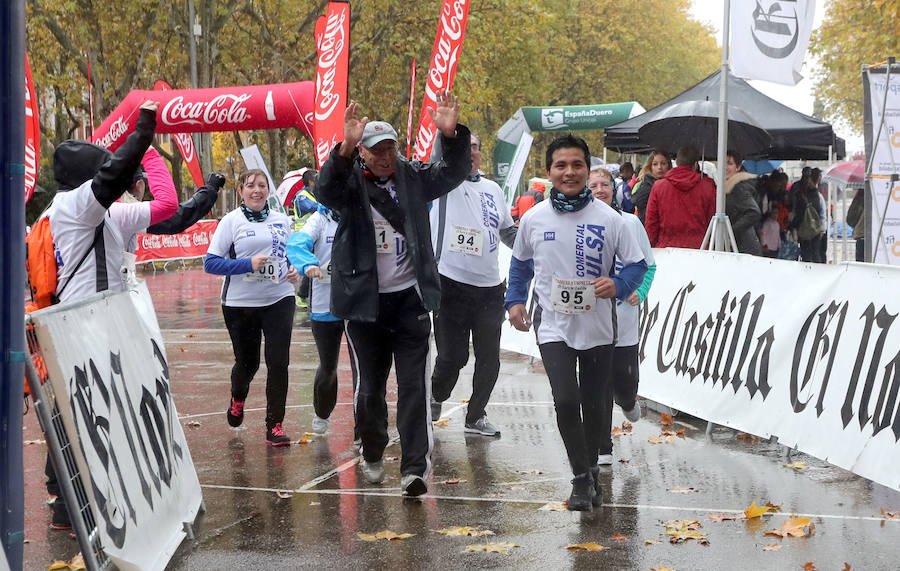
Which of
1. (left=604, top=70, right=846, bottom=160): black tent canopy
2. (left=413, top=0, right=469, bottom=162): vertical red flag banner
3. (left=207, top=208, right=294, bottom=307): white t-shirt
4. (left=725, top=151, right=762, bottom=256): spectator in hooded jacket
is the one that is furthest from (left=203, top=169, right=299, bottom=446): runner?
(left=604, top=70, right=846, bottom=160): black tent canopy

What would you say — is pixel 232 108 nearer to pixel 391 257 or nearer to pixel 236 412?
pixel 236 412

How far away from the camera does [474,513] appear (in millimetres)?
6129

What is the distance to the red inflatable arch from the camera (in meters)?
17.8

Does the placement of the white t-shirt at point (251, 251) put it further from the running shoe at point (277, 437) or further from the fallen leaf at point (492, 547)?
the fallen leaf at point (492, 547)

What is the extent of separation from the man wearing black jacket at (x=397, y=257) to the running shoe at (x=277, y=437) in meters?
1.69

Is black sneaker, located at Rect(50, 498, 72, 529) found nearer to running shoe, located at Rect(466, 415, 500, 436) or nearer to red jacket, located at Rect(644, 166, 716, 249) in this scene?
running shoe, located at Rect(466, 415, 500, 436)

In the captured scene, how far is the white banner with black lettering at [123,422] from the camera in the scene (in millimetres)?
4223

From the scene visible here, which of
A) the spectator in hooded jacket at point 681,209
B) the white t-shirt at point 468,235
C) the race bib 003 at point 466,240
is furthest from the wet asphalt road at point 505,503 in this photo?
the spectator in hooded jacket at point 681,209

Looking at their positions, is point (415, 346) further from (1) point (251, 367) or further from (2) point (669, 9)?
(2) point (669, 9)

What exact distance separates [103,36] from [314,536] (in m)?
30.2

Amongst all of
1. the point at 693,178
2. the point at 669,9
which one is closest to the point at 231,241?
the point at 693,178

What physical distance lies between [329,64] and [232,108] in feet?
14.4

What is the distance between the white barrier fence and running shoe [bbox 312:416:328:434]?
8.40 feet

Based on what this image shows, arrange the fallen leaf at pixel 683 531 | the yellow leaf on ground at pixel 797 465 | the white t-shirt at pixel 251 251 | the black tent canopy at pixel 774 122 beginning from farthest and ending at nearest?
the black tent canopy at pixel 774 122, the white t-shirt at pixel 251 251, the yellow leaf on ground at pixel 797 465, the fallen leaf at pixel 683 531
